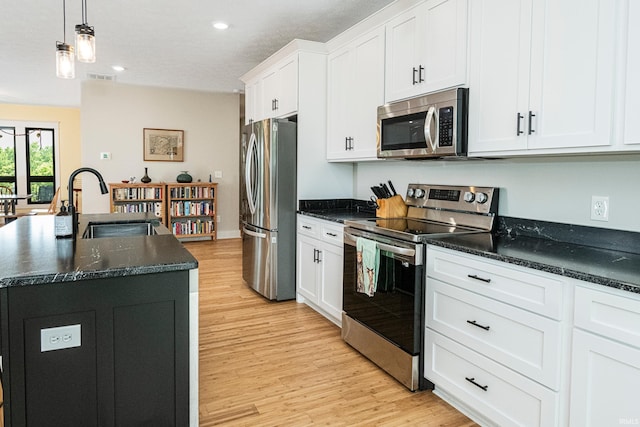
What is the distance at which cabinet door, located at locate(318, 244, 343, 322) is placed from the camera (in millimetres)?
3291

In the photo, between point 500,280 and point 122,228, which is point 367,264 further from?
point 122,228

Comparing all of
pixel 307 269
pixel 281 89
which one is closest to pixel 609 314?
pixel 307 269

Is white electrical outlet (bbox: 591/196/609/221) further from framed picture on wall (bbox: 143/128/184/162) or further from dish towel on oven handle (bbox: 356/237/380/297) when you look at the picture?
framed picture on wall (bbox: 143/128/184/162)

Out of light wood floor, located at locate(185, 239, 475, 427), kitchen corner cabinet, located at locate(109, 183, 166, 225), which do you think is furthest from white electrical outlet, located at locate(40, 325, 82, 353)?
kitchen corner cabinet, located at locate(109, 183, 166, 225)

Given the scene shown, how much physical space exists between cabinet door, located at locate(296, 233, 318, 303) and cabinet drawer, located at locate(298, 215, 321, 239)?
0.16ft

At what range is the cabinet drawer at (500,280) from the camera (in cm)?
167

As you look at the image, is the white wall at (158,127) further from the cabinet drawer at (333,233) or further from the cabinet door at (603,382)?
the cabinet door at (603,382)

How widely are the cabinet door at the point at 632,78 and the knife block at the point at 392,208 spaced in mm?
1663


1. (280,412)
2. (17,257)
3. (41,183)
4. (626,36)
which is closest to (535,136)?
(626,36)

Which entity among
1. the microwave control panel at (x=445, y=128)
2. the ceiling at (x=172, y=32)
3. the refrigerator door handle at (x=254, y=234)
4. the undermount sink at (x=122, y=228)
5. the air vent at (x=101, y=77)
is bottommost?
the refrigerator door handle at (x=254, y=234)

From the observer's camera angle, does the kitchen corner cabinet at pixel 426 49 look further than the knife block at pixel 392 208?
No

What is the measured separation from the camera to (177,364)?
1654 millimetres

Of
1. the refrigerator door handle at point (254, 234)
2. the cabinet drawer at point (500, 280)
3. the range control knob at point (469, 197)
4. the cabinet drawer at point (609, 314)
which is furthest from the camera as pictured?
the refrigerator door handle at point (254, 234)

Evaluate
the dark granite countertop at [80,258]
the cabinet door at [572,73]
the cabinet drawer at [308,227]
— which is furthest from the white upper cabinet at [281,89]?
the cabinet door at [572,73]
